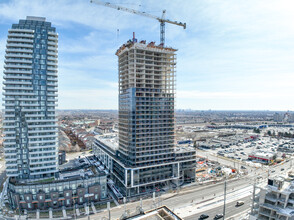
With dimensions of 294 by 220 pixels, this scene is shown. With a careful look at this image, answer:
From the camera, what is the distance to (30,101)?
77.4 m

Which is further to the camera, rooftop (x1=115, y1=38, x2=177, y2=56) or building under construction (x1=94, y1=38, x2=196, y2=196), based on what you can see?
rooftop (x1=115, y1=38, x2=177, y2=56)

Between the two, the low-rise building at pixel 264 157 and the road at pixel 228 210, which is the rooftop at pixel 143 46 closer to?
the road at pixel 228 210

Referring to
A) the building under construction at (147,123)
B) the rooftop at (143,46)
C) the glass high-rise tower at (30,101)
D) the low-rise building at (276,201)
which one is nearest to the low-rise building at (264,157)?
the building under construction at (147,123)

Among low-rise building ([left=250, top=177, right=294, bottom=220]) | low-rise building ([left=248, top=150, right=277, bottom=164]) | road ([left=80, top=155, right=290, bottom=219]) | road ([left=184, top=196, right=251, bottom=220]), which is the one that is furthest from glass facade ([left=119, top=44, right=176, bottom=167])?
low-rise building ([left=248, top=150, right=277, bottom=164])

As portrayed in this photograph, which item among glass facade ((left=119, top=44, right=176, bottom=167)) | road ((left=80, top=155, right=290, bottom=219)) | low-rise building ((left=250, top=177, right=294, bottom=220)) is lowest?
road ((left=80, top=155, right=290, bottom=219))

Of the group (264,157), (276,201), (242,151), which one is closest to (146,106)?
(276,201)

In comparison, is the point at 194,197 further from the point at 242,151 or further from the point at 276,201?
the point at 242,151

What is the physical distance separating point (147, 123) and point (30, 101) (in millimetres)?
49503

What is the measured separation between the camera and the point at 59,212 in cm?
6569

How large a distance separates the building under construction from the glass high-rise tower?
96.3ft

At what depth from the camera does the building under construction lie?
77.7 m

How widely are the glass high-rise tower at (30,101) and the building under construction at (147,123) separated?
2937 centimetres

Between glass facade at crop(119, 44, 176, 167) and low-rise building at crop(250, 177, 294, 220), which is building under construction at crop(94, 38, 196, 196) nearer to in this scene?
glass facade at crop(119, 44, 176, 167)

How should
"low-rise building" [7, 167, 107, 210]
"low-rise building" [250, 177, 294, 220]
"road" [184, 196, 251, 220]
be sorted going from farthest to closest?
"low-rise building" [7, 167, 107, 210] < "road" [184, 196, 251, 220] < "low-rise building" [250, 177, 294, 220]
